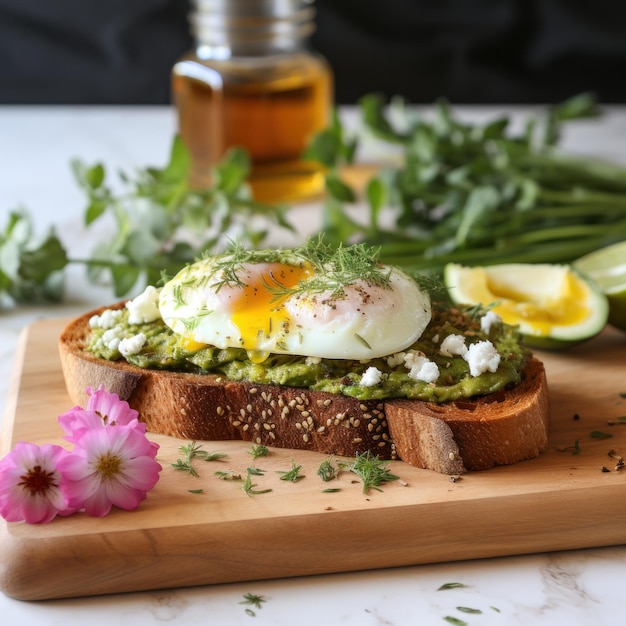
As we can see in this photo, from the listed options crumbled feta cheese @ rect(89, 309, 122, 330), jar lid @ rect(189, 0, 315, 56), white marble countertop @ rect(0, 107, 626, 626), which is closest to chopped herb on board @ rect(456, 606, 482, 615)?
white marble countertop @ rect(0, 107, 626, 626)

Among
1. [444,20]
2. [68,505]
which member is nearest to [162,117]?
[444,20]

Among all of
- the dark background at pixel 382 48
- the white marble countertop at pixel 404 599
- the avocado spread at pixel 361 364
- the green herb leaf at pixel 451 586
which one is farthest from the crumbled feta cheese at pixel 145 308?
the dark background at pixel 382 48

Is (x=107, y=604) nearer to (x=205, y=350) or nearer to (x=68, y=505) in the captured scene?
(x=68, y=505)

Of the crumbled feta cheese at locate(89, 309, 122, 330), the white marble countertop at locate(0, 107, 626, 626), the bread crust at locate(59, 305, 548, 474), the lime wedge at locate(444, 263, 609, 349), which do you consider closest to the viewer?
the white marble countertop at locate(0, 107, 626, 626)

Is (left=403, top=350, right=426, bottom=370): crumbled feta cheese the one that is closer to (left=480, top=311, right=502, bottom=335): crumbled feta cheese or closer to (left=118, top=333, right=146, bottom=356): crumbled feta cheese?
(left=480, top=311, right=502, bottom=335): crumbled feta cheese

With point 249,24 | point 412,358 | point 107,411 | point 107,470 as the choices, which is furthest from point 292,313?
point 249,24

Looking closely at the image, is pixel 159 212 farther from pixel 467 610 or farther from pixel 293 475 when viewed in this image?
pixel 467 610
